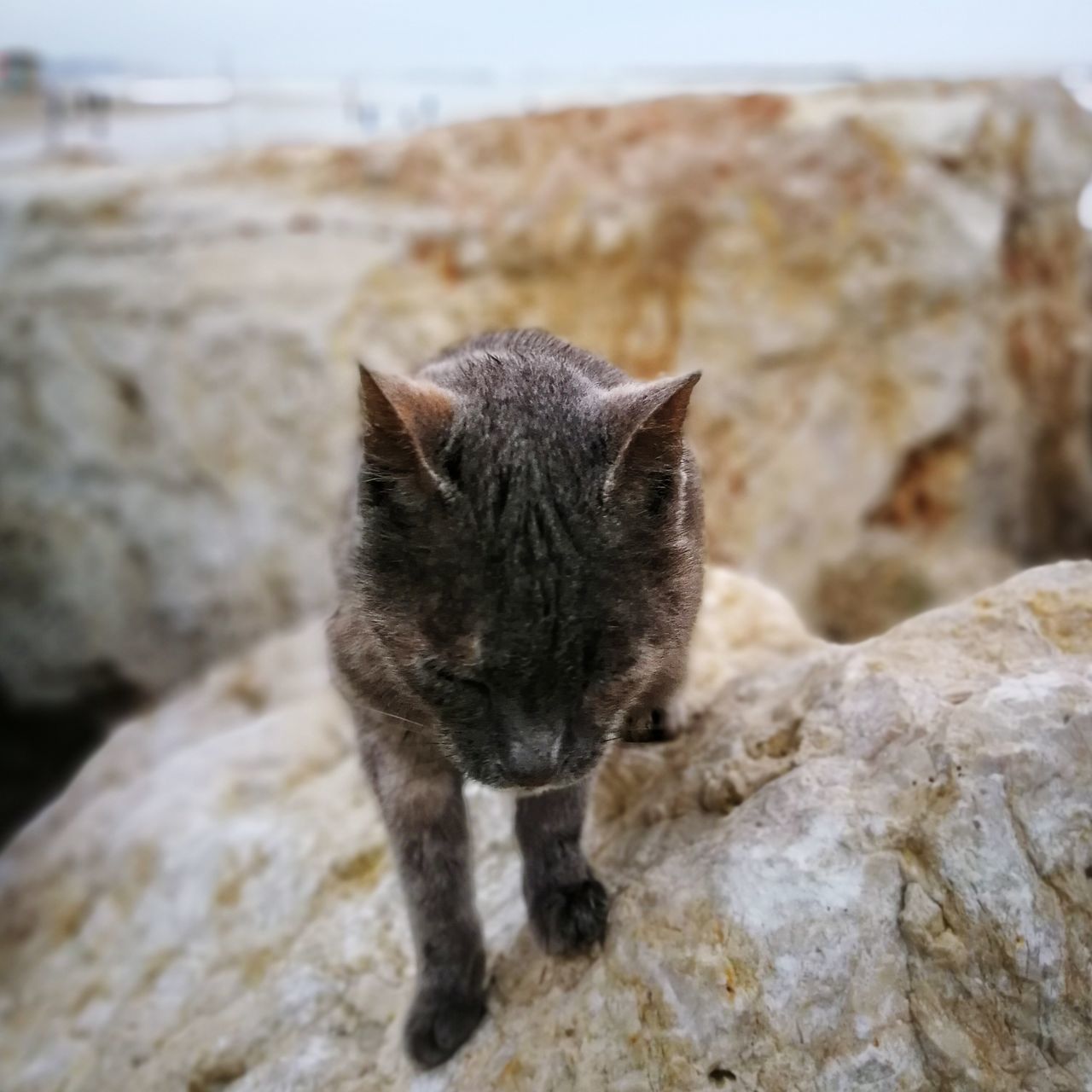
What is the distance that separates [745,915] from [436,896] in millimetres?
599

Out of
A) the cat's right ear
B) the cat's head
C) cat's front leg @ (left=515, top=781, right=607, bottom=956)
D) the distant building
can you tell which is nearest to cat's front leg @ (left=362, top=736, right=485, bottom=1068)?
cat's front leg @ (left=515, top=781, right=607, bottom=956)

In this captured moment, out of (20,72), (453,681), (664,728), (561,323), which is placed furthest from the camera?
(20,72)

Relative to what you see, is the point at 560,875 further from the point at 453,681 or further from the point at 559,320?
the point at 559,320

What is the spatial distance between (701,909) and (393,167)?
5102mm

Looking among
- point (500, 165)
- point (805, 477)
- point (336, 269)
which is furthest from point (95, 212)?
point (805, 477)

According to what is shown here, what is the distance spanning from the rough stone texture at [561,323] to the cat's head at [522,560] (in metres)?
3.77

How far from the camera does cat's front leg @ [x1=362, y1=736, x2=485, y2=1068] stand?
6.63 feet

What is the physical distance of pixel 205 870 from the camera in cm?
304

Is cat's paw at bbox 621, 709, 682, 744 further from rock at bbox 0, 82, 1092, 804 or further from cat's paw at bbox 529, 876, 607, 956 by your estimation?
rock at bbox 0, 82, 1092, 804

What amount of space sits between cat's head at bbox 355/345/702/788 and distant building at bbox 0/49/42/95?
6.01m

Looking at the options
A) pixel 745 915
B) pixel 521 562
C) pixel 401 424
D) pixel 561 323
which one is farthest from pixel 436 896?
pixel 561 323

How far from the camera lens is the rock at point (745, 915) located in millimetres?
1651

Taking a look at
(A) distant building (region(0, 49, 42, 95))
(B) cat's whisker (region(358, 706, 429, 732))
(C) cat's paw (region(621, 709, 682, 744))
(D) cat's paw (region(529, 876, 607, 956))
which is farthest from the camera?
(A) distant building (region(0, 49, 42, 95))

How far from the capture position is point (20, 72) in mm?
6355
